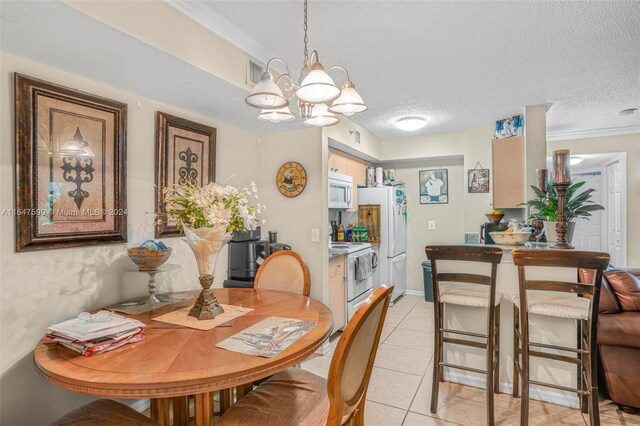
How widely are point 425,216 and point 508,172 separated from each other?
167 cm

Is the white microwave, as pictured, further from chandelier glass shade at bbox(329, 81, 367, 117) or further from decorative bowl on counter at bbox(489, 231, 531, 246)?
chandelier glass shade at bbox(329, 81, 367, 117)

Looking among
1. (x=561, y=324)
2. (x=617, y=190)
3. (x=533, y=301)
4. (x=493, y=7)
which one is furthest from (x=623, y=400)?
(x=617, y=190)

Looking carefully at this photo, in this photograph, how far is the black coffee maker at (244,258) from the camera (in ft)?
9.36

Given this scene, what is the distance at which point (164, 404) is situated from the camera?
1536 millimetres

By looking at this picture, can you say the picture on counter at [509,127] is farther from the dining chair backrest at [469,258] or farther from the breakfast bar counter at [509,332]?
the dining chair backrest at [469,258]

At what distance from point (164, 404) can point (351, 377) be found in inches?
38.3

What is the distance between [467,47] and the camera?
2.44 m

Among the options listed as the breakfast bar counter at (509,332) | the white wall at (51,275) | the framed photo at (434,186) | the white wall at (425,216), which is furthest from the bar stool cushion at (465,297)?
the framed photo at (434,186)

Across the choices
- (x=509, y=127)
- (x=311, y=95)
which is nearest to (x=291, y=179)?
(x=311, y=95)

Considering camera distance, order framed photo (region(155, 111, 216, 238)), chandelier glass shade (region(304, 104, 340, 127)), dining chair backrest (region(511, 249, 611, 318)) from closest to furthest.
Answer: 1. dining chair backrest (region(511, 249, 611, 318))
2. chandelier glass shade (region(304, 104, 340, 127))
3. framed photo (region(155, 111, 216, 238))

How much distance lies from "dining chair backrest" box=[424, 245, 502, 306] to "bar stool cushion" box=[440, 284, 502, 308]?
8 cm

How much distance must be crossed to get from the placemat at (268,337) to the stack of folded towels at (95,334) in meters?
0.39

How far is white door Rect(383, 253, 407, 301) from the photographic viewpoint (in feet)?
15.5

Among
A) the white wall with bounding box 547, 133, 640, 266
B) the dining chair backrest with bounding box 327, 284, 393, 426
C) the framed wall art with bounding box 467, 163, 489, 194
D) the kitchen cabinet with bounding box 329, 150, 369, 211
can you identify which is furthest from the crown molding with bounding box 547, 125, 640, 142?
the dining chair backrest with bounding box 327, 284, 393, 426
